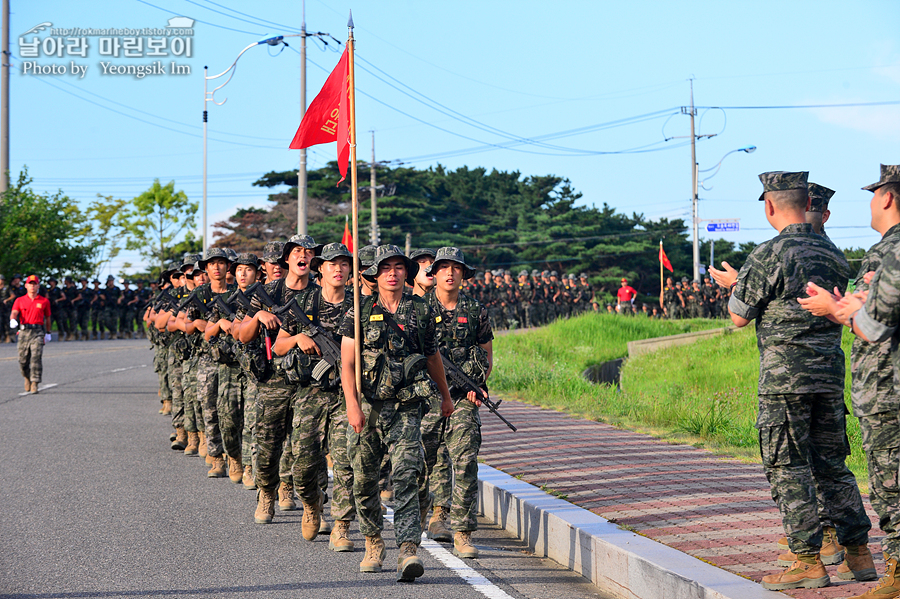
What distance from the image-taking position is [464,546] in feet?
21.4

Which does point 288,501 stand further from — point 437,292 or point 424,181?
point 424,181

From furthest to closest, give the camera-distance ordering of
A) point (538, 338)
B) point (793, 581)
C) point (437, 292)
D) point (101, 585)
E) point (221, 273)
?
point (538, 338) → point (221, 273) → point (437, 292) → point (101, 585) → point (793, 581)

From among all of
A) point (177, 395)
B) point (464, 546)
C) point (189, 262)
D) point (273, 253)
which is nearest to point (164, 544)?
point (464, 546)

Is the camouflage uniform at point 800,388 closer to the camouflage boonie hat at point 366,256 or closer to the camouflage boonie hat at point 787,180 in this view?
the camouflage boonie hat at point 787,180

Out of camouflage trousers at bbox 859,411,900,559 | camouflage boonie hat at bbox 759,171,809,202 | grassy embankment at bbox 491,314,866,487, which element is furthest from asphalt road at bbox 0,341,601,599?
grassy embankment at bbox 491,314,866,487

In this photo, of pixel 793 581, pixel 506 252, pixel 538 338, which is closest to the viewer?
pixel 793 581

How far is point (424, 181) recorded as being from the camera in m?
70.2

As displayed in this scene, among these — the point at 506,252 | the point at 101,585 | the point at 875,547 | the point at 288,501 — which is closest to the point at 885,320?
the point at 875,547

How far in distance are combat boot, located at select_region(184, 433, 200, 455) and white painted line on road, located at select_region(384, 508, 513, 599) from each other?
470 centimetres

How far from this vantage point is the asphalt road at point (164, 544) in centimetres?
565

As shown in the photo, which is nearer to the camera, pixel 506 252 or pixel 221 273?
pixel 221 273

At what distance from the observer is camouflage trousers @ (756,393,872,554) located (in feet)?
16.5

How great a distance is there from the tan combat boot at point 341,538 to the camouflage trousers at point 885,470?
11.4ft

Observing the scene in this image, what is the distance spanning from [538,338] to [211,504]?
1811 centimetres
